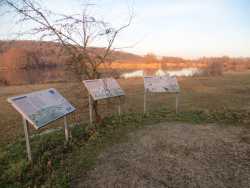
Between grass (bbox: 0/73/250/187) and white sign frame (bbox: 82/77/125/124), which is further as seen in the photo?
white sign frame (bbox: 82/77/125/124)

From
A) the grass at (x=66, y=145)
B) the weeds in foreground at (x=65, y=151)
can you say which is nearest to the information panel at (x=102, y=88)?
the grass at (x=66, y=145)

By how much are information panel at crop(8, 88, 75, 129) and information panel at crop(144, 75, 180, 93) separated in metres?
3.25

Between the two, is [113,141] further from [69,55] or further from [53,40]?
[53,40]

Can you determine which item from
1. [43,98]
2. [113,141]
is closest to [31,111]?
[43,98]

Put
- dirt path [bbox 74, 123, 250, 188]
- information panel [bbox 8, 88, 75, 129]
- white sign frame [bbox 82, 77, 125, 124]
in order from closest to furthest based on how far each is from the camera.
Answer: dirt path [bbox 74, 123, 250, 188] → information panel [bbox 8, 88, 75, 129] → white sign frame [bbox 82, 77, 125, 124]

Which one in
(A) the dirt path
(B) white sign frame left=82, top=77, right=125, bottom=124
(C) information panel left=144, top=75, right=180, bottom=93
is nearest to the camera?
(A) the dirt path

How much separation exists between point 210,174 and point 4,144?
15.2 feet

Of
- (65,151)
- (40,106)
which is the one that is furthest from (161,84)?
(40,106)

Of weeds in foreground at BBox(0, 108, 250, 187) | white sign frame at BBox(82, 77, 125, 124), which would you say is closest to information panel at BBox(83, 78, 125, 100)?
white sign frame at BBox(82, 77, 125, 124)

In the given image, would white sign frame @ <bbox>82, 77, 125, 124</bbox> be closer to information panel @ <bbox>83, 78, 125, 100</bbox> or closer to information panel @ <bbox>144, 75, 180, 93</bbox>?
information panel @ <bbox>83, 78, 125, 100</bbox>

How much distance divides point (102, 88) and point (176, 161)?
9.61ft

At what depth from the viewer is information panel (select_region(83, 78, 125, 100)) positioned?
517 cm

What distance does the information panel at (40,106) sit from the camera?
10.5 feet

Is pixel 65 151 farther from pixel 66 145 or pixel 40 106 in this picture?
pixel 40 106
